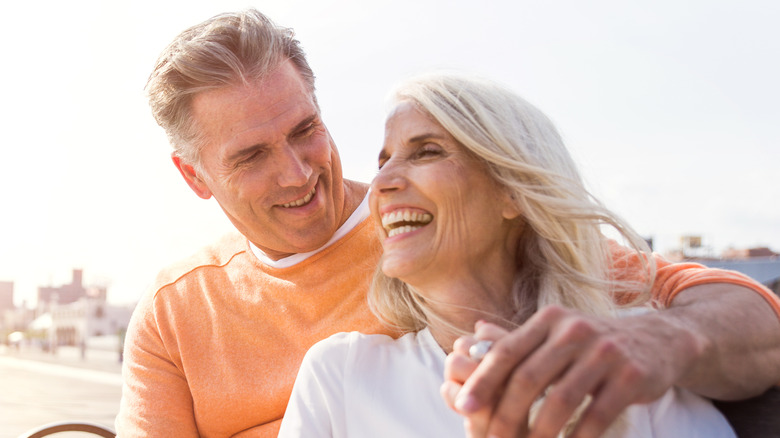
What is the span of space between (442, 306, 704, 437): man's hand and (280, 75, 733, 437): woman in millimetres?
799

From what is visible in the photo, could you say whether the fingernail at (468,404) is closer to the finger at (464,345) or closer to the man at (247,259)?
the finger at (464,345)

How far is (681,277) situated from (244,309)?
1474 millimetres

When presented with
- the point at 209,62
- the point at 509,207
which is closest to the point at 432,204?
the point at 509,207

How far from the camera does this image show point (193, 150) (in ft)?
9.46

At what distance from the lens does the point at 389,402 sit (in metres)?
1.90

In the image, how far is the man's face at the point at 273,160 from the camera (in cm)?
265

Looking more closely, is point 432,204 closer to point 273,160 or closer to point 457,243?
point 457,243

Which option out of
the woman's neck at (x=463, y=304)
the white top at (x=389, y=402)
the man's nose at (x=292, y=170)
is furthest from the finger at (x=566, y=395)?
the man's nose at (x=292, y=170)

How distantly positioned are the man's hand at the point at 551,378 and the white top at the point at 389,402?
654mm

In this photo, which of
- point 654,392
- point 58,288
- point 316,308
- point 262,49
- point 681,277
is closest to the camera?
point 654,392

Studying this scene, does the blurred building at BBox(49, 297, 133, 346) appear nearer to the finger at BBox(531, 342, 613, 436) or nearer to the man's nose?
the man's nose

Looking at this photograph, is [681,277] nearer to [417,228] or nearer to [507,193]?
[507,193]

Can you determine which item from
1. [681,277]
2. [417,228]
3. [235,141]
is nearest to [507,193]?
[417,228]

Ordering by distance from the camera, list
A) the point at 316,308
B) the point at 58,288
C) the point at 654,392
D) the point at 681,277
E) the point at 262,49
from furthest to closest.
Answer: the point at 58,288
the point at 262,49
the point at 316,308
the point at 681,277
the point at 654,392
